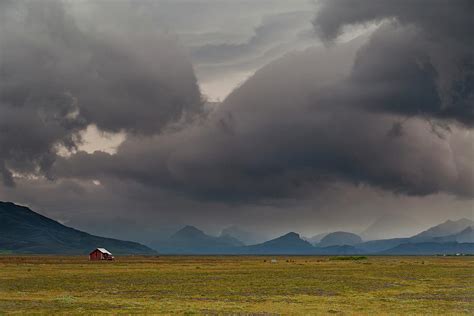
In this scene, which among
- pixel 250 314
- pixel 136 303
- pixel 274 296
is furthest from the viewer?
pixel 274 296

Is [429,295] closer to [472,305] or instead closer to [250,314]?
[472,305]

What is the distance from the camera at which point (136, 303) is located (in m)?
49.6

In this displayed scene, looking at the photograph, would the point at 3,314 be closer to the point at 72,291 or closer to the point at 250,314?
the point at 250,314

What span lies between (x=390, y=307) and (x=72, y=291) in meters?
38.7

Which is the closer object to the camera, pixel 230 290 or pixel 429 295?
pixel 429 295

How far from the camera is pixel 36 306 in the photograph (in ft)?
157

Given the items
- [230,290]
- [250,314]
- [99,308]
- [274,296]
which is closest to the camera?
Result: [250,314]

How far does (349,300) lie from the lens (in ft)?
171

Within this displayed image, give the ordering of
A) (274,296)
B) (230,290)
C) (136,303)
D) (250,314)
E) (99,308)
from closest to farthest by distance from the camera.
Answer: (250,314) → (99,308) → (136,303) → (274,296) → (230,290)

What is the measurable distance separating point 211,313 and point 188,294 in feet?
61.7

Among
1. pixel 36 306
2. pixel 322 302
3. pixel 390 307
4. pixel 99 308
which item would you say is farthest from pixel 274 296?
pixel 36 306

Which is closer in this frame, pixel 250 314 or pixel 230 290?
pixel 250 314

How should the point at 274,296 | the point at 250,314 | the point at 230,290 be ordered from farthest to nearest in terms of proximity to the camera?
the point at 230,290 < the point at 274,296 < the point at 250,314

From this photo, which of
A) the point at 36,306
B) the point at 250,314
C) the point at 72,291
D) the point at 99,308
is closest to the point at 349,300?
the point at 250,314
